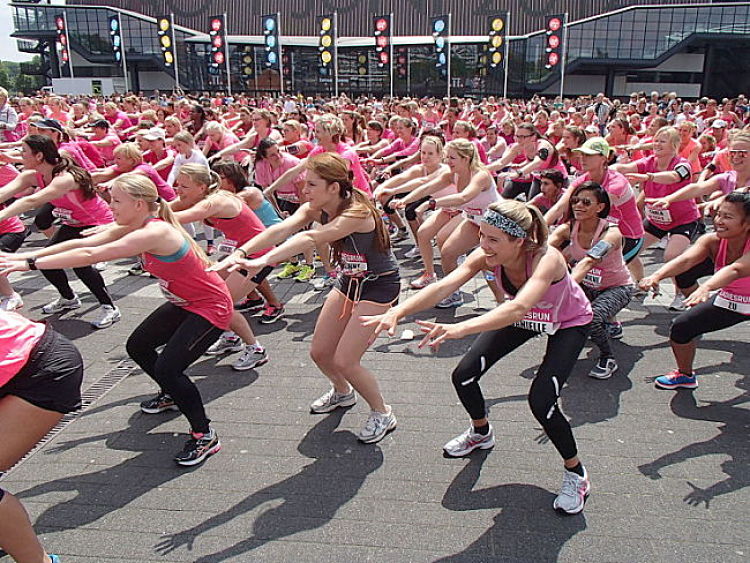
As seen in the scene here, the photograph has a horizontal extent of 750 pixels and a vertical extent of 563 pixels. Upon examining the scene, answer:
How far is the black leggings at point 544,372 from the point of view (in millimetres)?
3245

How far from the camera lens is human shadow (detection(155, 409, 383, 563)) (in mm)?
3113

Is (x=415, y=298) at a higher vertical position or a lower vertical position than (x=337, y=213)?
lower

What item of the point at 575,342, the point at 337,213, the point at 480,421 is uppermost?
the point at 337,213

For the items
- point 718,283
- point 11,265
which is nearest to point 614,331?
point 718,283

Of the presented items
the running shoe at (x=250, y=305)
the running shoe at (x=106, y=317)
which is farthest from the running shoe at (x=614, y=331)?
the running shoe at (x=106, y=317)

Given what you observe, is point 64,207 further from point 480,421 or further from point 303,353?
point 480,421

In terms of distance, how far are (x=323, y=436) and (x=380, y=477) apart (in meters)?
0.62

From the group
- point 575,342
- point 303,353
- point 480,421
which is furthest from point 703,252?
point 303,353

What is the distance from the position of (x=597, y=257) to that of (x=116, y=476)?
3.59 meters

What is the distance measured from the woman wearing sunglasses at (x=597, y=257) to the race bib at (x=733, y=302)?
0.68 m

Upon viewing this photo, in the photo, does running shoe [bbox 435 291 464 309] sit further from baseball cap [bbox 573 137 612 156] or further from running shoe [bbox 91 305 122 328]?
running shoe [bbox 91 305 122 328]

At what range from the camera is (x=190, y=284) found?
3840mm

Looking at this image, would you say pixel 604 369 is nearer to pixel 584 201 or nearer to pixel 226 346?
pixel 584 201

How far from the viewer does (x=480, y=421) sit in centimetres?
381
